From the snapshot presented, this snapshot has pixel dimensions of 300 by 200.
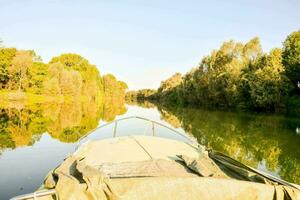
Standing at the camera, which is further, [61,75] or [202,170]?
[61,75]

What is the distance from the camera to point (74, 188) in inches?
139

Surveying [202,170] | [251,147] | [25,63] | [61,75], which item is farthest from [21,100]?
[202,170]

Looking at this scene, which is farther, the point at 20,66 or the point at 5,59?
the point at 5,59

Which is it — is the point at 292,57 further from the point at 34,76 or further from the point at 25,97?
the point at 34,76

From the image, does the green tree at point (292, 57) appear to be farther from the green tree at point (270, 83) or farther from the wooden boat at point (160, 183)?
the wooden boat at point (160, 183)

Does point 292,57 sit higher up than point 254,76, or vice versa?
point 292,57

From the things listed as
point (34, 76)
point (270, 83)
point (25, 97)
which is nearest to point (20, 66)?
point (34, 76)

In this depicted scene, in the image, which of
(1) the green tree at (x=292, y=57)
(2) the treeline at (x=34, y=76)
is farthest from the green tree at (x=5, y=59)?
(1) the green tree at (x=292, y=57)

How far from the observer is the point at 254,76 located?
41406 mm

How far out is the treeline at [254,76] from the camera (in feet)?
128

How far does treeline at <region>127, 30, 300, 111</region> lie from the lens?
39.0m

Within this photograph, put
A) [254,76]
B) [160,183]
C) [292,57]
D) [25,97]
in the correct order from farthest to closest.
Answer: [25,97], [254,76], [292,57], [160,183]

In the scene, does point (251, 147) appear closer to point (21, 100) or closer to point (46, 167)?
point (46, 167)

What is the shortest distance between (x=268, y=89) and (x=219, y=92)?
44.7 feet
